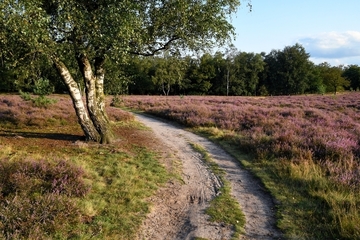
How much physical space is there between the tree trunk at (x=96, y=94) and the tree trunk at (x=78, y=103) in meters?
0.24

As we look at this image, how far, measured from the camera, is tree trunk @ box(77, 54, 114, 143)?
488 inches

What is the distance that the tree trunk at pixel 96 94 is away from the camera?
12.4 metres

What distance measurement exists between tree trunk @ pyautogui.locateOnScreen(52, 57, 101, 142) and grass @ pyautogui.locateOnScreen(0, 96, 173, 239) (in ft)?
1.85

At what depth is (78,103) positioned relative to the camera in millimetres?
12070

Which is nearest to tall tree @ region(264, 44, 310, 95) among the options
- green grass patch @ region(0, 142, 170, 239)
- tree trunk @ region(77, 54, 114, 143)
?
tree trunk @ region(77, 54, 114, 143)

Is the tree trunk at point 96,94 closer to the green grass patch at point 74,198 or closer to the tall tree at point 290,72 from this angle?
the green grass patch at point 74,198

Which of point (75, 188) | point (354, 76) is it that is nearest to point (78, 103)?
point (75, 188)

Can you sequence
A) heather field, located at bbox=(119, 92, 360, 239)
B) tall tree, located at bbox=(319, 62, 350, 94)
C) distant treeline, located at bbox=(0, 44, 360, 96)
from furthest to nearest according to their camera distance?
distant treeline, located at bbox=(0, 44, 360, 96), tall tree, located at bbox=(319, 62, 350, 94), heather field, located at bbox=(119, 92, 360, 239)

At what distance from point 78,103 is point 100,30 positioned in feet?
13.7

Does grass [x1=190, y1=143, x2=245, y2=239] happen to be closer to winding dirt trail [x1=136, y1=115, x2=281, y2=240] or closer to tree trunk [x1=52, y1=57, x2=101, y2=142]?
winding dirt trail [x1=136, y1=115, x2=281, y2=240]

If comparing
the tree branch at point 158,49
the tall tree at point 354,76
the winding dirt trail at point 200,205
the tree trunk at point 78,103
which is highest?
the tall tree at point 354,76

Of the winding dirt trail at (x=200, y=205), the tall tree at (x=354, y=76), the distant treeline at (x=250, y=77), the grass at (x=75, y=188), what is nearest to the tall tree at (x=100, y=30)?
the grass at (x=75, y=188)

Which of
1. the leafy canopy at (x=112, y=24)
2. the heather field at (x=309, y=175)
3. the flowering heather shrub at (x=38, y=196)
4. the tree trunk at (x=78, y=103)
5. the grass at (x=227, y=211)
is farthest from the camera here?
the tree trunk at (x=78, y=103)

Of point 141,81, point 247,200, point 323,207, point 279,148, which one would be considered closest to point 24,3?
point 247,200
